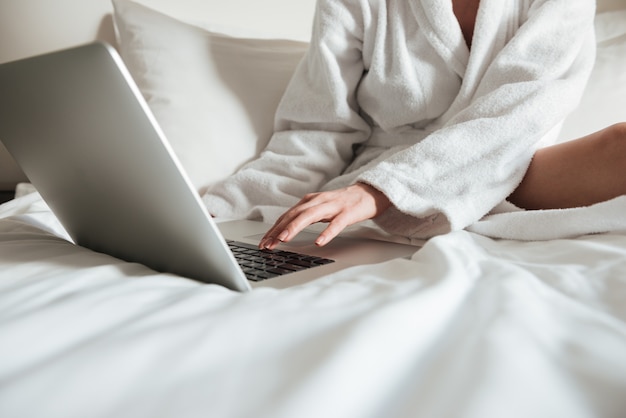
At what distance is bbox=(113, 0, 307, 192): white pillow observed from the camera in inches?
48.1

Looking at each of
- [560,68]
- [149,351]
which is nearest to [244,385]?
[149,351]

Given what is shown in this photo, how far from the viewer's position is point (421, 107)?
1.12m

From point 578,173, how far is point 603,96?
616 millimetres

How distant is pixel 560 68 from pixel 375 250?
460mm

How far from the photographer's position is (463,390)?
31cm

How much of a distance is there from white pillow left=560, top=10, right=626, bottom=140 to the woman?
31 cm

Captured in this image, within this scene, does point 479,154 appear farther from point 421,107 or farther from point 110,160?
point 110,160

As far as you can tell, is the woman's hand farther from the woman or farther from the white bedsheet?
the white bedsheet

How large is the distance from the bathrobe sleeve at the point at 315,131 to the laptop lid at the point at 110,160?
0.52 metres

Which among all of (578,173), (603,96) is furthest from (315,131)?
(603,96)

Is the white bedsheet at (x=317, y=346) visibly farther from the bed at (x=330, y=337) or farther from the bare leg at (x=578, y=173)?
the bare leg at (x=578, y=173)

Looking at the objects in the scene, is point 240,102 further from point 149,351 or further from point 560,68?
point 149,351

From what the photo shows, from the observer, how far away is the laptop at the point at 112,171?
1.49 ft

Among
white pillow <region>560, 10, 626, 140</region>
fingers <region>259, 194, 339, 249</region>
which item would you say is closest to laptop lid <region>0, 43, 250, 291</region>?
fingers <region>259, 194, 339, 249</region>
